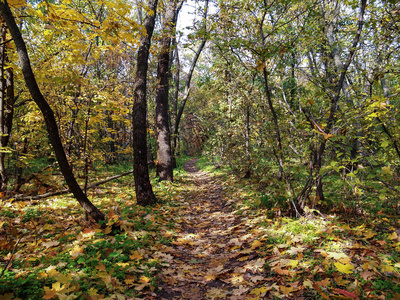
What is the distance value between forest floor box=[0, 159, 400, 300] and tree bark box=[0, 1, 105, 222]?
23.7 inches

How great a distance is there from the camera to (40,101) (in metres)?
2.92

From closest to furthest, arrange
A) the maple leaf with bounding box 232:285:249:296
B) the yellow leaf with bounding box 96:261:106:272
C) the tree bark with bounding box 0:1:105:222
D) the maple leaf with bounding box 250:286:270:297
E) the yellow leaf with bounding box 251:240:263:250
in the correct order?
the maple leaf with bounding box 250:286:270:297 → the maple leaf with bounding box 232:285:249:296 → the yellow leaf with bounding box 96:261:106:272 → the tree bark with bounding box 0:1:105:222 → the yellow leaf with bounding box 251:240:263:250

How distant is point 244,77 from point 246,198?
4732 millimetres

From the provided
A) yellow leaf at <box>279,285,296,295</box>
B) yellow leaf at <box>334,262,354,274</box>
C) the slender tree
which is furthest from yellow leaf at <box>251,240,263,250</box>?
the slender tree

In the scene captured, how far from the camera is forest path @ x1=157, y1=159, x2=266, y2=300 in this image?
8.52ft

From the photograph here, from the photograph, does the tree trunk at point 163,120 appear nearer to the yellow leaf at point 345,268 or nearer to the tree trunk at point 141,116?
the tree trunk at point 141,116

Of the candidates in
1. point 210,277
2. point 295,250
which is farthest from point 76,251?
point 295,250

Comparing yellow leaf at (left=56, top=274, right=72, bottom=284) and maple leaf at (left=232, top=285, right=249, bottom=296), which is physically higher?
yellow leaf at (left=56, top=274, right=72, bottom=284)

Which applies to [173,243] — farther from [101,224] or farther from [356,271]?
[356,271]

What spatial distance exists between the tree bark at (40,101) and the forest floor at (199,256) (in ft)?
1.97

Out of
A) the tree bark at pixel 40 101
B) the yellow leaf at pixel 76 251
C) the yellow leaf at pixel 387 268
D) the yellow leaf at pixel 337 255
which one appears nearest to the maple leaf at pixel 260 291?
the yellow leaf at pixel 337 255

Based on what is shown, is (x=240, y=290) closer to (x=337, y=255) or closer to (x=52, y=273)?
(x=337, y=255)

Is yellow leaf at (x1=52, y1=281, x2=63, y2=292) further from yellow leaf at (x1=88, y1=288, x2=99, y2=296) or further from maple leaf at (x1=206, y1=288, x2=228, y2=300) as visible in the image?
maple leaf at (x1=206, y1=288, x2=228, y2=300)

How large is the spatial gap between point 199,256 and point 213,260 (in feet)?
0.92
